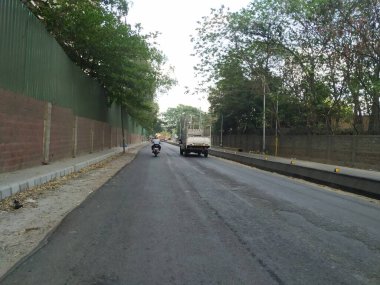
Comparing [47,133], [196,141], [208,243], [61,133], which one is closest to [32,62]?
[47,133]

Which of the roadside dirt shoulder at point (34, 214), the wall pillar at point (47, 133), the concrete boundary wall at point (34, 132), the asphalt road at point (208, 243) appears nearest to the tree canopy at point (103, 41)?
the concrete boundary wall at point (34, 132)

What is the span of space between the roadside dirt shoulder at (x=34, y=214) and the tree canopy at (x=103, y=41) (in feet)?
42.8

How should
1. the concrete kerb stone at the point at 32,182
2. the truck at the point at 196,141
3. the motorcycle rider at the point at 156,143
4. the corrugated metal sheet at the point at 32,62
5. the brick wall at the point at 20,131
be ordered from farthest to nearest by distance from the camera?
the truck at the point at 196,141, the motorcycle rider at the point at 156,143, the corrugated metal sheet at the point at 32,62, the brick wall at the point at 20,131, the concrete kerb stone at the point at 32,182

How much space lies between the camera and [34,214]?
866cm

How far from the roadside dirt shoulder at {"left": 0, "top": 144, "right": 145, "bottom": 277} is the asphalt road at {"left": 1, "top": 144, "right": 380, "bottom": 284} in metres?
0.24

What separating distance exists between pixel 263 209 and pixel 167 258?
4.58 m

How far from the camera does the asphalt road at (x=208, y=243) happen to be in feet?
16.4

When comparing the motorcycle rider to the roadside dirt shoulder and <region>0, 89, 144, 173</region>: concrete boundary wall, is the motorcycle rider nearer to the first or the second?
<region>0, 89, 144, 173</region>: concrete boundary wall

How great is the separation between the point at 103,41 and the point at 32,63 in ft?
38.2

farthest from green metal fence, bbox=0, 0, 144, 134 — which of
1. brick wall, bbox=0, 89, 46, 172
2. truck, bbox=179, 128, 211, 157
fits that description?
truck, bbox=179, 128, 211, 157

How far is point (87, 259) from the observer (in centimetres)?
558

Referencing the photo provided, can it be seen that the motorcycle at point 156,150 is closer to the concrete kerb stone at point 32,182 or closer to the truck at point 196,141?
the truck at point 196,141

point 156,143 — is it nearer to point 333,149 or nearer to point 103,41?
point 103,41

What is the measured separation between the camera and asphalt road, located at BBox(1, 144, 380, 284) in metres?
5.00
